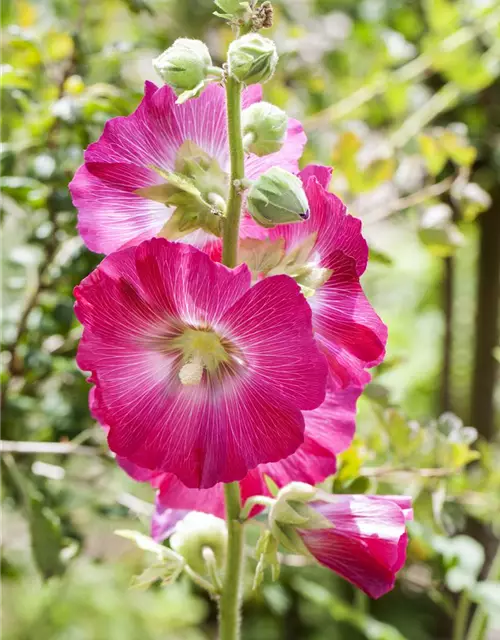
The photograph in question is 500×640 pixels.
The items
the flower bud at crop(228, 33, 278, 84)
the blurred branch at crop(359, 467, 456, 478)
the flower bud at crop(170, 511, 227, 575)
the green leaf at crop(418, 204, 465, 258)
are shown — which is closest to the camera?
the flower bud at crop(228, 33, 278, 84)

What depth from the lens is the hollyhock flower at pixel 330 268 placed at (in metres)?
0.31

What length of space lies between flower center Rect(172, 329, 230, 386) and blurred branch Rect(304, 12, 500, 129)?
0.42 meters

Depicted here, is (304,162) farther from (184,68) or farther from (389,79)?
(184,68)

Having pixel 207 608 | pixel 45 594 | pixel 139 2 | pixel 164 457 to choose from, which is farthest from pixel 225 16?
pixel 207 608

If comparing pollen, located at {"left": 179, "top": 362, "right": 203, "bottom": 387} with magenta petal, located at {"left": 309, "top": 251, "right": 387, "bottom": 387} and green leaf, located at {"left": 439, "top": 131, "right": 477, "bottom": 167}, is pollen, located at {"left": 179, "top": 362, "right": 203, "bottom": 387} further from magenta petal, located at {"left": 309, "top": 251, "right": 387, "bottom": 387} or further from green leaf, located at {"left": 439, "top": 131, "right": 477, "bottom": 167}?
green leaf, located at {"left": 439, "top": 131, "right": 477, "bottom": 167}

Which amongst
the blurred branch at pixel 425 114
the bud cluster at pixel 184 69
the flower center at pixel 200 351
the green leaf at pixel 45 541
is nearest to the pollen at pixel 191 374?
the flower center at pixel 200 351

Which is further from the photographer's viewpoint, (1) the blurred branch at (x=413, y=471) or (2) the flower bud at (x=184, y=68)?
(1) the blurred branch at (x=413, y=471)

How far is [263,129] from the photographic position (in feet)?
0.98

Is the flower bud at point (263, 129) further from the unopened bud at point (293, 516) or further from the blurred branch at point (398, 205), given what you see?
the blurred branch at point (398, 205)

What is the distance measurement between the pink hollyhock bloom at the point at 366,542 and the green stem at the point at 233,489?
29 millimetres

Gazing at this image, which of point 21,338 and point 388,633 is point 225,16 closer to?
point 21,338

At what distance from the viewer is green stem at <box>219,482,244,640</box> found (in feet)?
1.11

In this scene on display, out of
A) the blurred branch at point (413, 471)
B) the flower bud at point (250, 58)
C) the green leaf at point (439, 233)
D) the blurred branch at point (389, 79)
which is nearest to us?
the flower bud at point (250, 58)

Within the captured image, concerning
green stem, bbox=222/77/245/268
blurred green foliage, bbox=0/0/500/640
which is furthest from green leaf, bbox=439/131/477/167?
green stem, bbox=222/77/245/268
